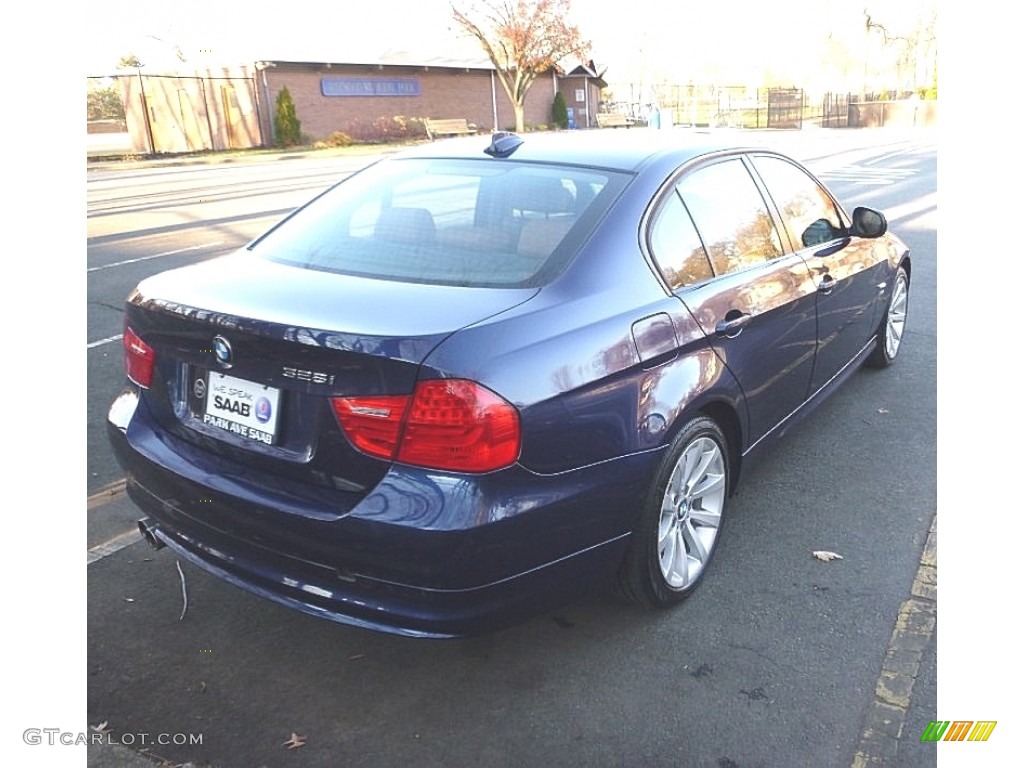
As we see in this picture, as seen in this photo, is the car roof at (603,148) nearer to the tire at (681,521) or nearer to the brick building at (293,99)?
the tire at (681,521)

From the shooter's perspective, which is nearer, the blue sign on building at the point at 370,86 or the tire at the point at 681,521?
the tire at the point at 681,521

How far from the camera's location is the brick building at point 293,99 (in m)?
33.5

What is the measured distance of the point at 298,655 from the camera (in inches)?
113

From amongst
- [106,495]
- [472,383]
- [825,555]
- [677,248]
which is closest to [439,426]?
[472,383]

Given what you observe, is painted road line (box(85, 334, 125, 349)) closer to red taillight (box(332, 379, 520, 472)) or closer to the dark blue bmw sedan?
the dark blue bmw sedan

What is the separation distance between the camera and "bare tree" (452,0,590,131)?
Answer: 39.9 m

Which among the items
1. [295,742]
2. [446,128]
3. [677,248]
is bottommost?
[295,742]

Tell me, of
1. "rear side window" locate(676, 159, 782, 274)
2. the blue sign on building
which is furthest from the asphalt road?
the blue sign on building

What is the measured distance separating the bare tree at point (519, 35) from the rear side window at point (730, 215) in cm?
3744

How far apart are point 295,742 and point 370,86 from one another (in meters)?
38.2

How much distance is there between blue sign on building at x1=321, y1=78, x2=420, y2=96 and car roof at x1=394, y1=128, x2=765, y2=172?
34656 millimetres

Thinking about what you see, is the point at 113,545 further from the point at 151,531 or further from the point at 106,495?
the point at 151,531

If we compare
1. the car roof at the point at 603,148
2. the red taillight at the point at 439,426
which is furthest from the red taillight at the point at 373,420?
the car roof at the point at 603,148

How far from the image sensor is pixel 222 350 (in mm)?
2506
